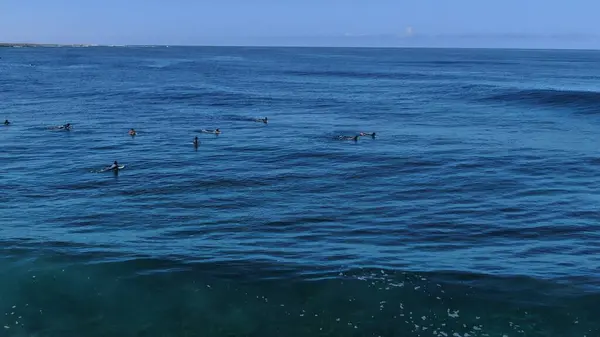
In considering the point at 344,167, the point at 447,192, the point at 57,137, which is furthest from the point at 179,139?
the point at 447,192

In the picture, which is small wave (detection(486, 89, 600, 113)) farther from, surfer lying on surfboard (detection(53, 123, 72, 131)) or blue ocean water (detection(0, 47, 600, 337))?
surfer lying on surfboard (detection(53, 123, 72, 131))

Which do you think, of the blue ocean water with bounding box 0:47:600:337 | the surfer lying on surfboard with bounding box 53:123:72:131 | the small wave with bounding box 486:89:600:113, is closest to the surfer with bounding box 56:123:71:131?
the surfer lying on surfboard with bounding box 53:123:72:131

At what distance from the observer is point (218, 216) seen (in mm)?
37094

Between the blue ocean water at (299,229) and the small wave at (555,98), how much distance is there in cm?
1851

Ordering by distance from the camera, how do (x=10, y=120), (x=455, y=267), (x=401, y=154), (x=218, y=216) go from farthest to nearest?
(x=10, y=120) → (x=401, y=154) → (x=218, y=216) → (x=455, y=267)

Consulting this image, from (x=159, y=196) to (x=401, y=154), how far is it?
24128 millimetres

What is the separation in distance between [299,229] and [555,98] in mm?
74874

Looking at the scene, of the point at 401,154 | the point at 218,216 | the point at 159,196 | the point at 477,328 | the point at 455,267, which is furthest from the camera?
the point at 401,154

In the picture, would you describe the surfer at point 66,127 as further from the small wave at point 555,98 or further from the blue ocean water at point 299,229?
the small wave at point 555,98

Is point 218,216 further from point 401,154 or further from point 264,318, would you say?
point 401,154

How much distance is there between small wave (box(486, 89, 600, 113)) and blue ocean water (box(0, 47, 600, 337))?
18506 mm

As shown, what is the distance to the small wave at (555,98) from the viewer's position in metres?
88.4

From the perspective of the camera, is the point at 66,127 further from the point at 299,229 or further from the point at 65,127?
the point at 299,229

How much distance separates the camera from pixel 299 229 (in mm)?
35125
